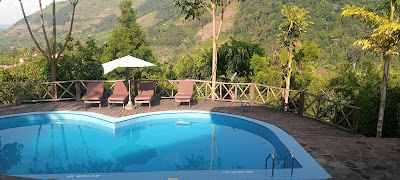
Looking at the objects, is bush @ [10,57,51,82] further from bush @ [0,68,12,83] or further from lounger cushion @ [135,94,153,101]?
lounger cushion @ [135,94,153,101]

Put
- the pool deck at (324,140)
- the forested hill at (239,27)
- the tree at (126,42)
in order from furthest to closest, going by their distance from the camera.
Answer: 1. the forested hill at (239,27)
2. the tree at (126,42)
3. the pool deck at (324,140)

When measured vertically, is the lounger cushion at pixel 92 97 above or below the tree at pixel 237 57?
below

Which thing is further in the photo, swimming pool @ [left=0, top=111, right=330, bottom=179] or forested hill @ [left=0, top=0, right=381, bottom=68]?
forested hill @ [left=0, top=0, right=381, bottom=68]

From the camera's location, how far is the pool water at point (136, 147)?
6199 mm

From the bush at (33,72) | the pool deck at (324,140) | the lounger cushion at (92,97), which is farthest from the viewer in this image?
the bush at (33,72)

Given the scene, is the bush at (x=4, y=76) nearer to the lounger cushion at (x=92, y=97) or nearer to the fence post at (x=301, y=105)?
the lounger cushion at (x=92, y=97)

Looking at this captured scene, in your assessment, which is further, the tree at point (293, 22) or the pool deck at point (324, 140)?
the tree at point (293, 22)

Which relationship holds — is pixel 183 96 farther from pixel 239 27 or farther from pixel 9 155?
pixel 239 27

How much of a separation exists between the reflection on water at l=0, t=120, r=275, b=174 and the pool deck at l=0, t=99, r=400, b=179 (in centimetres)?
106

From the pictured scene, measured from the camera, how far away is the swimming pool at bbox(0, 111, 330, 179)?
5.45m

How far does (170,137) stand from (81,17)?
174 m

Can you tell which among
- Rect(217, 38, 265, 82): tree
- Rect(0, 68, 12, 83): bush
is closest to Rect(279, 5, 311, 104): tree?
Rect(217, 38, 265, 82): tree

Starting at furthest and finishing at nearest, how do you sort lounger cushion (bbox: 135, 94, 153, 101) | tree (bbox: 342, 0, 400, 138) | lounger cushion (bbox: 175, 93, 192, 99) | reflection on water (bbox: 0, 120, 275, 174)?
lounger cushion (bbox: 175, 93, 192, 99), lounger cushion (bbox: 135, 94, 153, 101), tree (bbox: 342, 0, 400, 138), reflection on water (bbox: 0, 120, 275, 174)

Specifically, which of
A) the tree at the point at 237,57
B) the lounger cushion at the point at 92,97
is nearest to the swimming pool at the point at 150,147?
the lounger cushion at the point at 92,97
